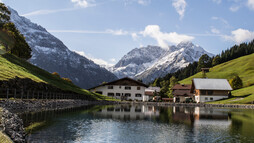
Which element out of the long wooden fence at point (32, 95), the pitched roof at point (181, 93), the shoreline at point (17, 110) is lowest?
the shoreline at point (17, 110)

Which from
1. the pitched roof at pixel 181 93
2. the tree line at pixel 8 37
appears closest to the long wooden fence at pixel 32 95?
the tree line at pixel 8 37

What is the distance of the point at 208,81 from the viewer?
11619cm

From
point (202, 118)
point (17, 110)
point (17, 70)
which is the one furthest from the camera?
point (17, 70)

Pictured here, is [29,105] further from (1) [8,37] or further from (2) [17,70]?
(1) [8,37]

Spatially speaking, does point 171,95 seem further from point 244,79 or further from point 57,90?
point 57,90

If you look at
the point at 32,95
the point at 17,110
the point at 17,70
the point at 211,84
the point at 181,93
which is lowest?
the point at 17,110

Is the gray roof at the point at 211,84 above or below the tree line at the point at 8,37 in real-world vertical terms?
below

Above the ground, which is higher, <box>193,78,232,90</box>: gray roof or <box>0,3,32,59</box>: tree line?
<box>0,3,32,59</box>: tree line

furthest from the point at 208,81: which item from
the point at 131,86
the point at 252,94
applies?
the point at 131,86

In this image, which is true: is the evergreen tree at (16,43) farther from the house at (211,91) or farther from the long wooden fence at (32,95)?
the house at (211,91)

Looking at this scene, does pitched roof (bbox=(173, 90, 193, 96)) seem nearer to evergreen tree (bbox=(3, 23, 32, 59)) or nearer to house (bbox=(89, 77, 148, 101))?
house (bbox=(89, 77, 148, 101))

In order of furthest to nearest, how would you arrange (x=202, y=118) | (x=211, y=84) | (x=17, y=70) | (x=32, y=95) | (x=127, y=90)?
(x=127, y=90)
(x=211, y=84)
(x=17, y=70)
(x=32, y=95)
(x=202, y=118)

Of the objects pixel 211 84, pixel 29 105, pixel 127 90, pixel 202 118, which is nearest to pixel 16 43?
pixel 127 90

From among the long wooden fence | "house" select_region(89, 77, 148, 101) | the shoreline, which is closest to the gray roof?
"house" select_region(89, 77, 148, 101)
